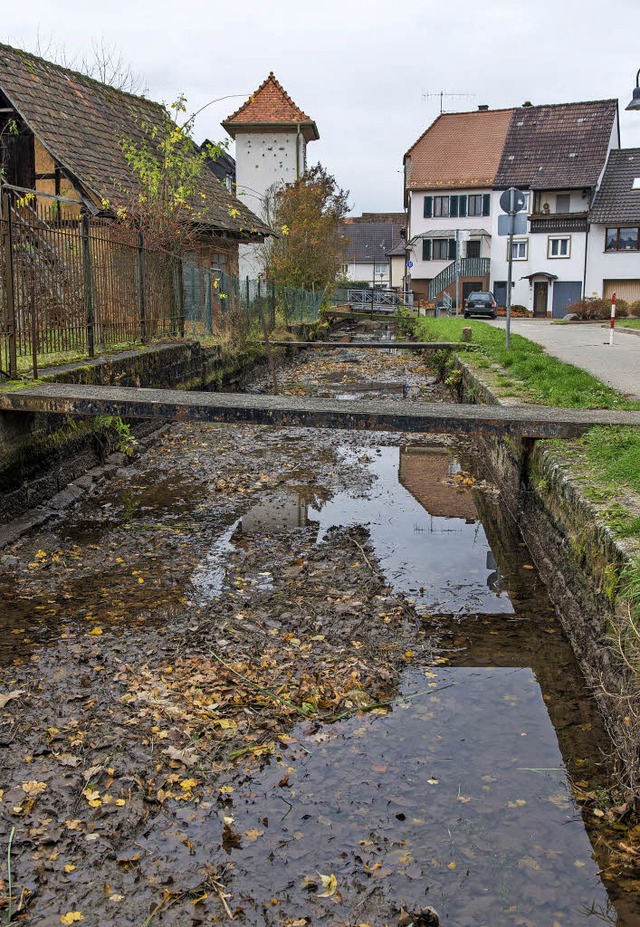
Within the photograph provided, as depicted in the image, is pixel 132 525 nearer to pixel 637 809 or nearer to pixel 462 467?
pixel 462 467

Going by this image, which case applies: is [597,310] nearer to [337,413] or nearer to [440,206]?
[440,206]

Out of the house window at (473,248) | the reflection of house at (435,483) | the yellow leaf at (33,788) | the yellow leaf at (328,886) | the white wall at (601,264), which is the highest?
the house window at (473,248)

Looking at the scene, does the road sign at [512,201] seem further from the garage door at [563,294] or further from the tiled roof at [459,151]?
the tiled roof at [459,151]

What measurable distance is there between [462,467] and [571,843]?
287 inches

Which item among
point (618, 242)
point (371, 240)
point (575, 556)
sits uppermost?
point (371, 240)

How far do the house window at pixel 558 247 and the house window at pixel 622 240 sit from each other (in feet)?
7.24

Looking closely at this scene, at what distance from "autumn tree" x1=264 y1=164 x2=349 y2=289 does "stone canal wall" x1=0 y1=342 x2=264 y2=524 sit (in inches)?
777

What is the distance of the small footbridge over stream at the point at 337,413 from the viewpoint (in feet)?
24.4

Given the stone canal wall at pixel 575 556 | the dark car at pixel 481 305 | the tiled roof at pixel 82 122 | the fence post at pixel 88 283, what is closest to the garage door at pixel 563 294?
the dark car at pixel 481 305

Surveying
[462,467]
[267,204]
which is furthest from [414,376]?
[267,204]

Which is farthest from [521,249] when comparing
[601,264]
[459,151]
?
[459,151]

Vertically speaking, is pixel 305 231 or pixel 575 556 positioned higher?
pixel 305 231

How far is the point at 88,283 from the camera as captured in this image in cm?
1120

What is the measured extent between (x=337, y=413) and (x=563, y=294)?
4917 cm
